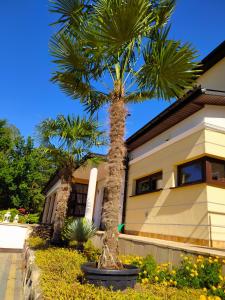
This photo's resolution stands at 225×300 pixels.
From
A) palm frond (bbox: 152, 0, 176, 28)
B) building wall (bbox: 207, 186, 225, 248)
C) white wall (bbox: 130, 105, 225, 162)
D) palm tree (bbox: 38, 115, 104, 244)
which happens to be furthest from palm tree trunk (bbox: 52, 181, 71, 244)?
palm frond (bbox: 152, 0, 176, 28)

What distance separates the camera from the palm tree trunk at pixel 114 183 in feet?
13.7

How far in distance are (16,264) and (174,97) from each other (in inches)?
364

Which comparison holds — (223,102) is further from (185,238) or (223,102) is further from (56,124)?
(56,124)

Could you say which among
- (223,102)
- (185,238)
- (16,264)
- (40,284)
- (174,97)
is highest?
(223,102)

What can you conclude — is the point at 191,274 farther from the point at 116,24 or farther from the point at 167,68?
the point at 116,24

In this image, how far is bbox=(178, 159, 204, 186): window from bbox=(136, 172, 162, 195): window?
4.14ft

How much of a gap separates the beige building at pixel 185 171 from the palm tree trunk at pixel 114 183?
3.02m

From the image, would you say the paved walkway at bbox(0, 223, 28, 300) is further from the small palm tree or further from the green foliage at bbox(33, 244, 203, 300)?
the small palm tree

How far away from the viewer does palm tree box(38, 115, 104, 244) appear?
9.16m

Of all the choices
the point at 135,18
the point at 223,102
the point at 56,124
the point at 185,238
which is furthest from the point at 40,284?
the point at 223,102

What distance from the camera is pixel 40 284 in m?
3.99

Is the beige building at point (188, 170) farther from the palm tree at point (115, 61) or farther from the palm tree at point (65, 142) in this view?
the palm tree at point (65, 142)

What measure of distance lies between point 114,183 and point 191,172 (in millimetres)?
3823

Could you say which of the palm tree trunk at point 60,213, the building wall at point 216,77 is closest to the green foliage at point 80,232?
the palm tree trunk at point 60,213
